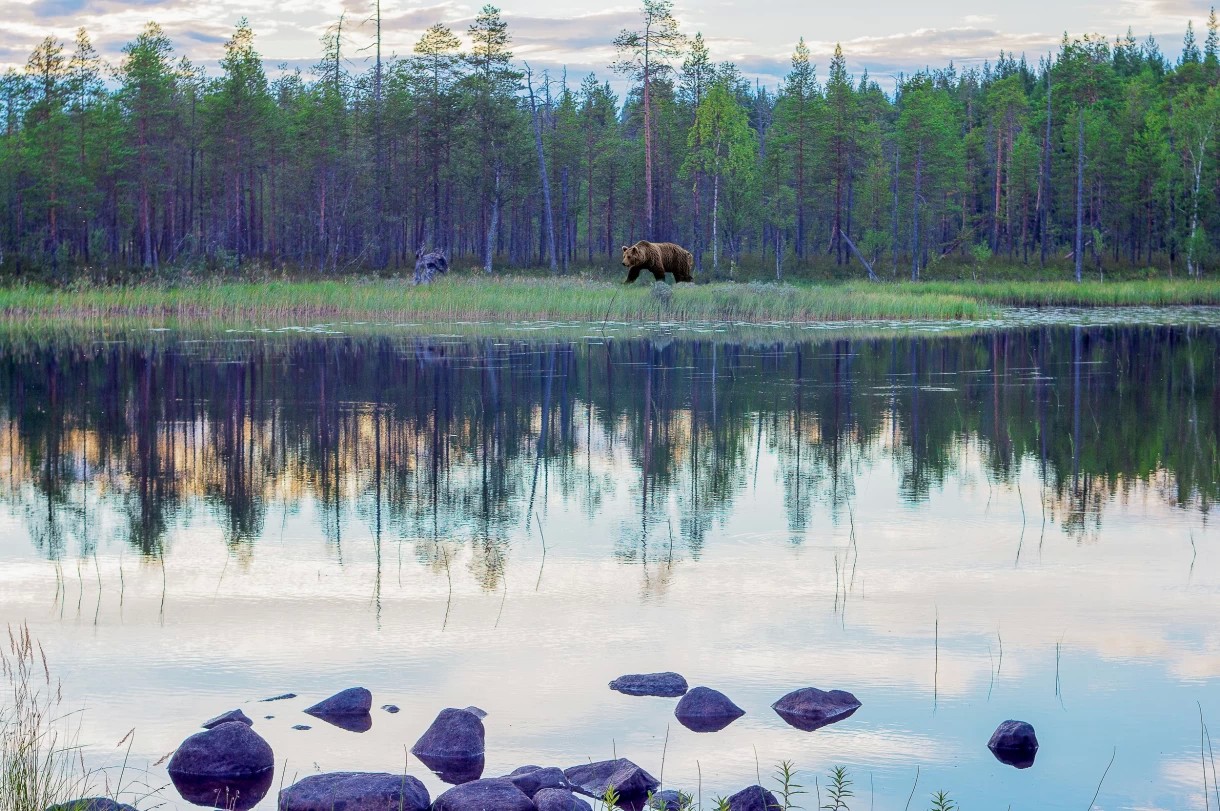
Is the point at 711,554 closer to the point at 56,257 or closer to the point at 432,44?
the point at 56,257

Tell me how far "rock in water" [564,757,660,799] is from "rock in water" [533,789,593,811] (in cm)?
26

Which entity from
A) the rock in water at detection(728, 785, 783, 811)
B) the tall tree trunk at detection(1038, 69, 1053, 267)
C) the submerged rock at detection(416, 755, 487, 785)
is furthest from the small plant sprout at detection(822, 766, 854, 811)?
the tall tree trunk at detection(1038, 69, 1053, 267)

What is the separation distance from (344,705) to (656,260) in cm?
3170

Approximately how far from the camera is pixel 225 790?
237 inches

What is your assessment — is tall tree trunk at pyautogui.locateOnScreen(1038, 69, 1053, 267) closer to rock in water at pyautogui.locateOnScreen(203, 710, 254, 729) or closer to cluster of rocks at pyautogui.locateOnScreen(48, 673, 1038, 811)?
cluster of rocks at pyautogui.locateOnScreen(48, 673, 1038, 811)

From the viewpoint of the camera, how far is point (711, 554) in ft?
35.2

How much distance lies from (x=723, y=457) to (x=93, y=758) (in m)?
10.3

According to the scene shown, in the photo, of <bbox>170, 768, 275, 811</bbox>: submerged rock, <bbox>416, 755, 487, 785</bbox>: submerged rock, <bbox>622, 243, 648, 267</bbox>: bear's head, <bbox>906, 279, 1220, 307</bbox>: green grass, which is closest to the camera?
<bbox>170, 768, 275, 811</bbox>: submerged rock

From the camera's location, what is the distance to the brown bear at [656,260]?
36.7 metres

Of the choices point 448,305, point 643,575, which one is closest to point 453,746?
point 643,575

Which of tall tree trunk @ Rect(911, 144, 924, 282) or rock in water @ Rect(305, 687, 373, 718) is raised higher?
tall tree trunk @ Rect(911, 144, 924, 282)

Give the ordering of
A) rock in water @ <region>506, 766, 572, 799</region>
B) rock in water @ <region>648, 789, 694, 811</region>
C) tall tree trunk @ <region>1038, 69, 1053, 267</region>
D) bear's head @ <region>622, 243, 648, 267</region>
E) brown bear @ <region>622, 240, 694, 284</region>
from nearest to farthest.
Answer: rock in water @ <region>648, 789, 694, 811</region> < rock in water @ <region>506, 766, 572, 799</region> < bear's head @ <region>622, 243, 648, 267</region> < brown bear @ <region>622, 240, 694, 284</region> < tall tree trunk @ <region>1038, 69, 1053, 267</region>

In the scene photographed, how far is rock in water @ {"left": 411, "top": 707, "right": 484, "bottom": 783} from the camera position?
6.25 meters

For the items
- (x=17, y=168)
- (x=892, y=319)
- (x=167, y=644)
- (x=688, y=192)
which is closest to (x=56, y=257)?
(x=17, y=168)
